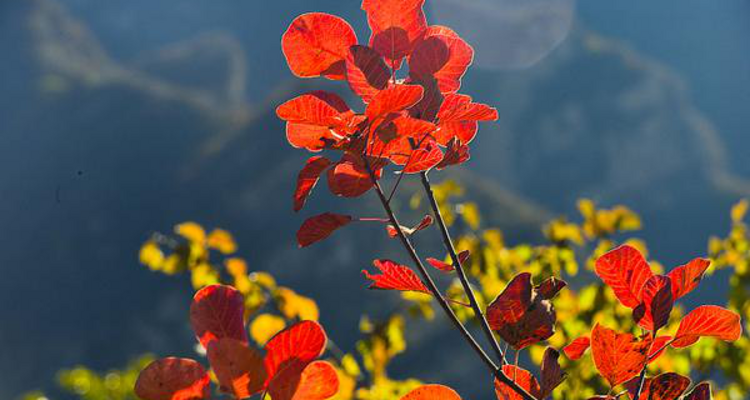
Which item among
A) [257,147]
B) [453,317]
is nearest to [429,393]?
[453,317]

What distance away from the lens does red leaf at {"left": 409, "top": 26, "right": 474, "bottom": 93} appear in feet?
1.99

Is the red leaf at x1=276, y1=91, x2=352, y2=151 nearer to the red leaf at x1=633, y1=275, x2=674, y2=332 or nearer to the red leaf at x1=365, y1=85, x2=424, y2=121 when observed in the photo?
the red leaf at x1=365, y1=85, x2=424, y2=121

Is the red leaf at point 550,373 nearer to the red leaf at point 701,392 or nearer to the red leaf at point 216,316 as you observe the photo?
the red leaf at point 701,392

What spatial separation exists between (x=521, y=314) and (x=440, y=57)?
0.24m

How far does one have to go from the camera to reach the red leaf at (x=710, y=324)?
1.87 feet

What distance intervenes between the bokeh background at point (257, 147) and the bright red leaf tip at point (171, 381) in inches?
327

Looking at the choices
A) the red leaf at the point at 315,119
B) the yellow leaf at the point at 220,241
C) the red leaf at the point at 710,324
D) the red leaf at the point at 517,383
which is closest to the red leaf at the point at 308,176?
the red leaf at the point at 315,119

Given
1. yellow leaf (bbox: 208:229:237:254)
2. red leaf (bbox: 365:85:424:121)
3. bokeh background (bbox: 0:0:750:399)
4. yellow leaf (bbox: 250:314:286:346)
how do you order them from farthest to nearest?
bokeh background (bbox: 0:0:750:399) < yellow leaf (bbox: 208:229:237:254) < yellow leaf (bbox: 250:314:286:346) < red leaf (bbox: 365:85:424:121)

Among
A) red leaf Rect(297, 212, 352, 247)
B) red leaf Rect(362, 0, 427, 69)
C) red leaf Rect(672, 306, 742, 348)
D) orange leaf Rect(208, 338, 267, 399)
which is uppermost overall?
red leaf Rect(362, 0, 427, 69)

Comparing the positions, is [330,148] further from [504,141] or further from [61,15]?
[61,15]

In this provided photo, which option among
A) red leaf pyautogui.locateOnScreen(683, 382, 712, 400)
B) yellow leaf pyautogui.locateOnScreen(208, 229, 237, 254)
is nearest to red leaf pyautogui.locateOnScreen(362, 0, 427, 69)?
red leaf pyautogui.locateOnScreen(683, 382, 712, 400)

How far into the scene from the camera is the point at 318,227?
0.63m

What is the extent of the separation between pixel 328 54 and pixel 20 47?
117 feet

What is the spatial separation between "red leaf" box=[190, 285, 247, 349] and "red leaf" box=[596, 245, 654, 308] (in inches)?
11.6
